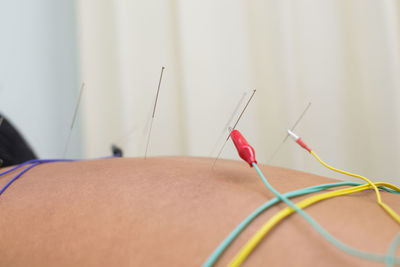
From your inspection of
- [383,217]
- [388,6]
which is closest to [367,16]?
[388,6]

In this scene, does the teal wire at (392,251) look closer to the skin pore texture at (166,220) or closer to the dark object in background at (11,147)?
the skin pore texture at (166,220)

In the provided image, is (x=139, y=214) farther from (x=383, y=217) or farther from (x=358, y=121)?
(x=358, y=121)

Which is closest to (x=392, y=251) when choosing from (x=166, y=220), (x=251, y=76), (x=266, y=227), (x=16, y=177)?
(x=266, y=227)

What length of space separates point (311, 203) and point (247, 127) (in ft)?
2.29

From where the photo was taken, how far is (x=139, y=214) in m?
0.44

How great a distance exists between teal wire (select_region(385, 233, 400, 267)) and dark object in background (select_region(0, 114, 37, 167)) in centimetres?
82

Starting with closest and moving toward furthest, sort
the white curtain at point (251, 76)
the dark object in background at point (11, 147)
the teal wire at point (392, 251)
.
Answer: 1. the teal wire at point (392, 251)
2. the dark object in background at point (11, 147)
3. the white curtain at point (251, 76)

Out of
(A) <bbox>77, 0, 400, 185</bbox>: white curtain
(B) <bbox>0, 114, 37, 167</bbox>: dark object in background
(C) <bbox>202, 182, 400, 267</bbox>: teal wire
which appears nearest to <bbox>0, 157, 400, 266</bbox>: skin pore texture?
(C) <bbox>202, 182, 400, 267</bbox>: teal wire

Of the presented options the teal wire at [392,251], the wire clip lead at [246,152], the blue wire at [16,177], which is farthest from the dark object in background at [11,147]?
the teal wire at [392,251]

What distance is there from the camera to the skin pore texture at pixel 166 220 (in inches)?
14.5

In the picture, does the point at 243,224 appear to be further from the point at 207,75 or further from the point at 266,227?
the point at 207,75

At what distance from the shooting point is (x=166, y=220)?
1.38 feet

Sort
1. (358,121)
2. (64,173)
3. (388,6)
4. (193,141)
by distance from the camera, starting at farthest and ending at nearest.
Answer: (193,141)
(358,121)
(388,6)
(64,173)

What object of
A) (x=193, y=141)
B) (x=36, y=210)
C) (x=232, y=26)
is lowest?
(x=193, y=141)
